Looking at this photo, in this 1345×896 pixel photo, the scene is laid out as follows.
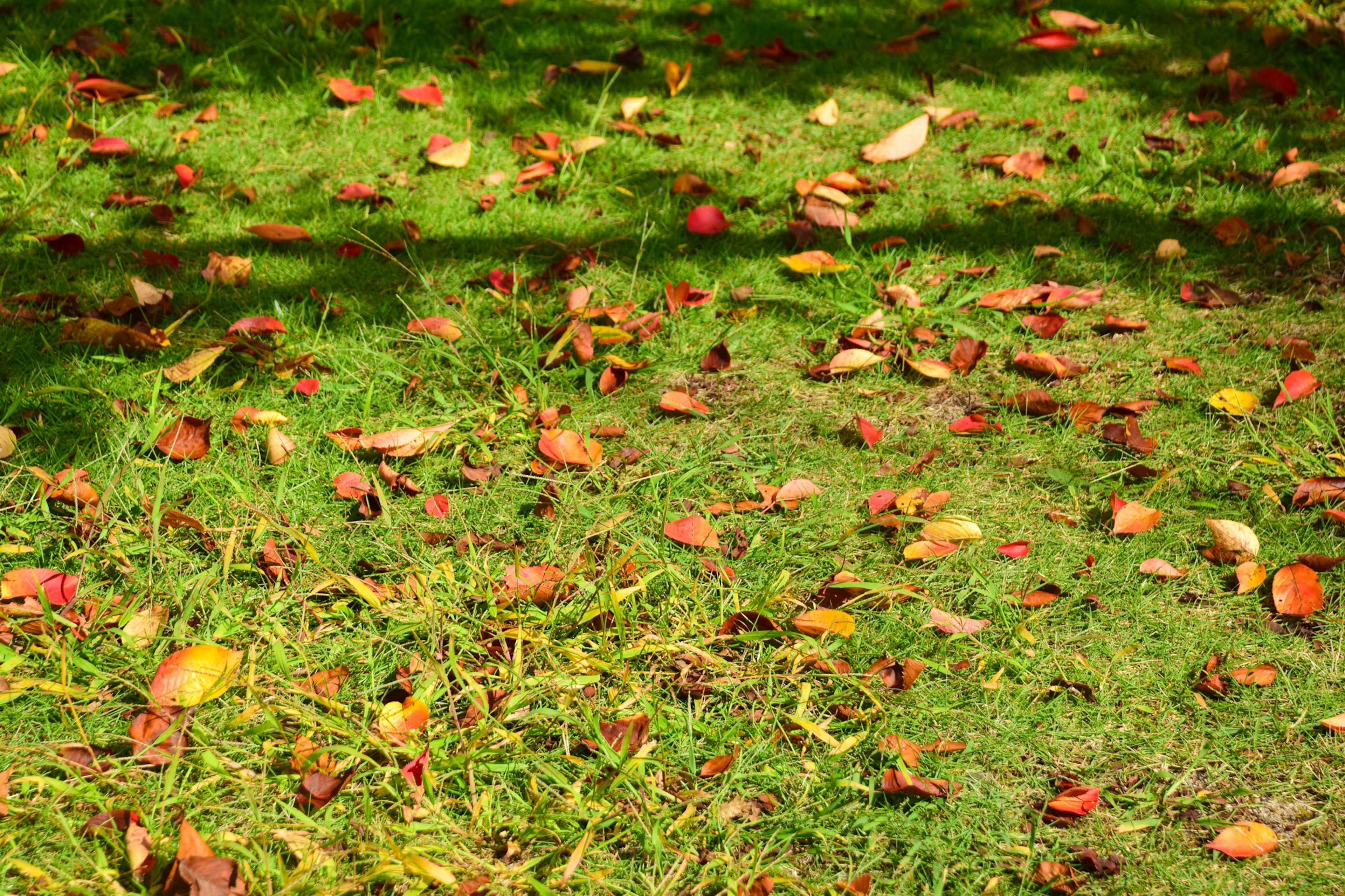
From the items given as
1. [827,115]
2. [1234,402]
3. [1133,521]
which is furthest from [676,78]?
[1133,521]

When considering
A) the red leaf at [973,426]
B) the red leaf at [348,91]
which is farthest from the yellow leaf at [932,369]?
the red leaf at [348,91]

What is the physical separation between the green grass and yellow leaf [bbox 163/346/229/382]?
0.04 meters

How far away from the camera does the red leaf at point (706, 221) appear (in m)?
3.13

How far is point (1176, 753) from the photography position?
188 cm

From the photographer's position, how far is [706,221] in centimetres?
314

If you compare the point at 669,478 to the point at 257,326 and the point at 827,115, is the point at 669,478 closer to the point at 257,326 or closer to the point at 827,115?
the point at 257,326

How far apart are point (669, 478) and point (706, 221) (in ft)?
3.61

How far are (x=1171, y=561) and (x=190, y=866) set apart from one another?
206 centimetres

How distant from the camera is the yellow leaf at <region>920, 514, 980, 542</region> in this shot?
2250mm

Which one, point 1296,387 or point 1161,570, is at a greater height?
point 1296,387

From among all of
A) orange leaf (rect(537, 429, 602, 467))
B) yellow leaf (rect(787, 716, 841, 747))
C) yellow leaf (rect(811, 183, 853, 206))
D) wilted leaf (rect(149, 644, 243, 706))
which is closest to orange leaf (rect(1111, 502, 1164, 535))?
yellow leaf (rect(787, 716, 841, 747))

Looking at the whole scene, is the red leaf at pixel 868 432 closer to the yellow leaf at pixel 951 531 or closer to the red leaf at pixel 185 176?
the yellow leaf at pixel 951 531

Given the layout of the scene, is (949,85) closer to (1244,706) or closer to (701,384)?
(701,384)

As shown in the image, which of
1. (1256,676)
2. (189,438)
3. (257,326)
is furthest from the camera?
(257,326)
